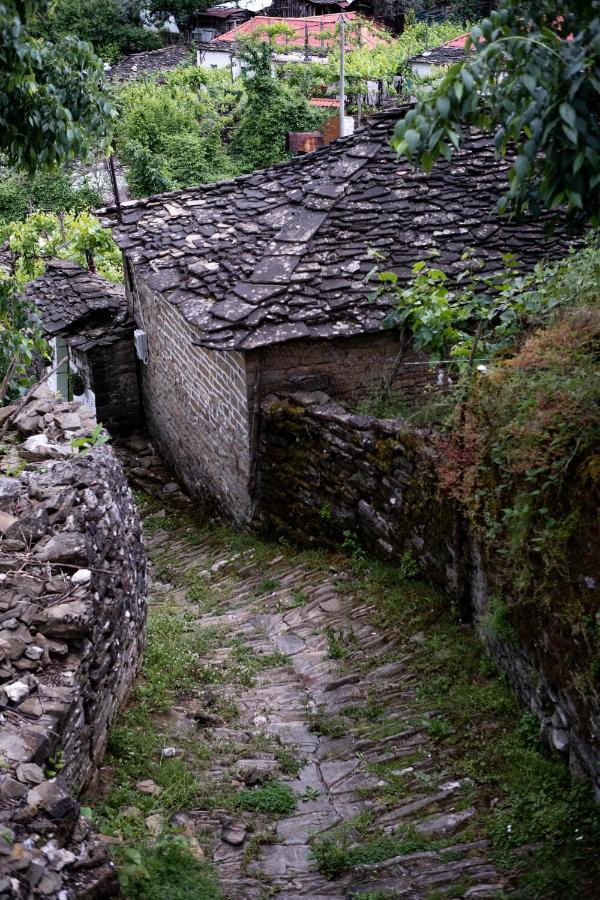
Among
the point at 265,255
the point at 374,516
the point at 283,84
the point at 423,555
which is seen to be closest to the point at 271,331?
the point at 265,255

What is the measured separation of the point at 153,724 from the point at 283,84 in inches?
1066

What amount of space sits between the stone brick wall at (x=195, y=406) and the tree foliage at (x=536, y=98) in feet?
17.8

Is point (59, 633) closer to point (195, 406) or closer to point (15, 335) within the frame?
point (15, 335)

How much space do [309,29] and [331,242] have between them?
1268 inches

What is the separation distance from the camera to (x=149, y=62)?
37375mm

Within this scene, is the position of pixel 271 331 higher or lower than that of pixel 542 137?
lower

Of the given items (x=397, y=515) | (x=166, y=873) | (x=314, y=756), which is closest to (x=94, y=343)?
(x=397, y=515)

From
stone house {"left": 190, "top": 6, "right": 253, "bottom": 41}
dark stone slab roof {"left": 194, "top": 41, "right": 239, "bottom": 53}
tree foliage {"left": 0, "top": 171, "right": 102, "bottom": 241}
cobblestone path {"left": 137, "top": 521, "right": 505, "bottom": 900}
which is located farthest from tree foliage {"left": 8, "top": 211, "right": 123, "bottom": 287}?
stone house {"left": 190, "top": 6, "right": 253, "bottom": 41}

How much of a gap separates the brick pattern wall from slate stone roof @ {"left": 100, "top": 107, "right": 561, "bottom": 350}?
38 centimetres

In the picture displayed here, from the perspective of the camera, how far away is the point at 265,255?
920cm

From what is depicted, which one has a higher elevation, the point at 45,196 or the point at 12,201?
the point at 45,196

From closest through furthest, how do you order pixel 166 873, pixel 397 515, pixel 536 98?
pixel 536 98 → pixel 166 873 → pixel 397 515

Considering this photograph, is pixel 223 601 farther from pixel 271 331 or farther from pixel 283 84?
pixel 283 84

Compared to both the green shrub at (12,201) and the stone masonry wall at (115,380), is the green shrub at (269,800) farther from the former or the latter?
the green shrub at (12,201)
